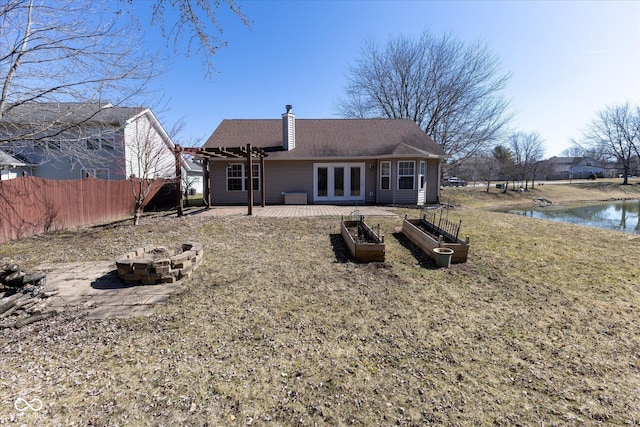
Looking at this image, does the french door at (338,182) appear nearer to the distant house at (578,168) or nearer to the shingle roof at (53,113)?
the shingle roof at (53,113)

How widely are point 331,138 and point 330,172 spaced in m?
2.34

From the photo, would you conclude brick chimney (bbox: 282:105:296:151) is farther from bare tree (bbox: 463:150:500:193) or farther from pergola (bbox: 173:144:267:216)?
bare tree (bbox: 463:150:500:193)

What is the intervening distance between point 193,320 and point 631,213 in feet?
81.5

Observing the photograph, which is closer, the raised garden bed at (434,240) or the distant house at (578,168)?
the raised garden bed at (434,240)

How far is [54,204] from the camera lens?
9164mm

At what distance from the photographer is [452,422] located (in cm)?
218

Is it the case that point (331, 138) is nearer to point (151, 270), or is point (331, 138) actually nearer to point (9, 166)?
point (151, 270)

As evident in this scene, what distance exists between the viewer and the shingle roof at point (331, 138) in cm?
1512

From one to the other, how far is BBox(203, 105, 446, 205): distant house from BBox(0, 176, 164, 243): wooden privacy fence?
437 cm

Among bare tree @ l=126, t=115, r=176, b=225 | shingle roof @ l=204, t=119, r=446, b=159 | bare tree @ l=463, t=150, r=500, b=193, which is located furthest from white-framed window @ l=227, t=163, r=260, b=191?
bare tree @ l=463, t=150, r=500, b=193

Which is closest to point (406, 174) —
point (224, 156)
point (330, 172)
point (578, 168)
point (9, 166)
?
point (330, 172)

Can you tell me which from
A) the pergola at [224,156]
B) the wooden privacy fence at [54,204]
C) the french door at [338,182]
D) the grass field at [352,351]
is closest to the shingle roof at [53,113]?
the grass field at [352,351]

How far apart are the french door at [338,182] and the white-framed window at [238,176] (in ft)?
9.59

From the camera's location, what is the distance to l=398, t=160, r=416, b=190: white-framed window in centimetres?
1444
